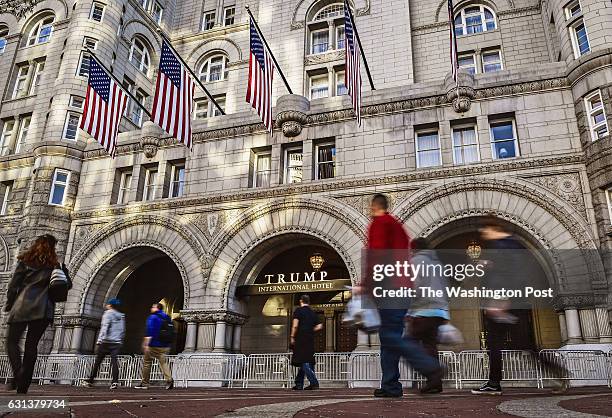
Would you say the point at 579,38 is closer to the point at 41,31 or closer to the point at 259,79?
the point at 259,79

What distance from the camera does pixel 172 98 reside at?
18.0 meters

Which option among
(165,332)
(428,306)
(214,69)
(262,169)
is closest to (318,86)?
(214,69)

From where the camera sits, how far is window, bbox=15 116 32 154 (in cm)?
2566

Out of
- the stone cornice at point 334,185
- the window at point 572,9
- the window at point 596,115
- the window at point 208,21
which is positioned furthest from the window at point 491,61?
the window at point 208,21

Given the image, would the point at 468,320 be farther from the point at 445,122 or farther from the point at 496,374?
the point at 496,374

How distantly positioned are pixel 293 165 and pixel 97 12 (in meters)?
15.8

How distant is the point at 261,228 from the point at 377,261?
13.3 meters

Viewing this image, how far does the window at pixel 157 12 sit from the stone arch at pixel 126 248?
17.6 meters

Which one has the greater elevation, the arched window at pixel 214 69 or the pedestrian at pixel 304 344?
the arched window at pixel 214 69

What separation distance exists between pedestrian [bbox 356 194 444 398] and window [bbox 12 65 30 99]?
90.7ft

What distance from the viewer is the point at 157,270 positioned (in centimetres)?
2502

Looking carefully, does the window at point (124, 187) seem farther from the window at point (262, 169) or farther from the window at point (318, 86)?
the window at point (318, 86)

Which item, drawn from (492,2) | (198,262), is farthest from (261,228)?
(492,2)

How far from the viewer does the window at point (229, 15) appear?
105 feet
